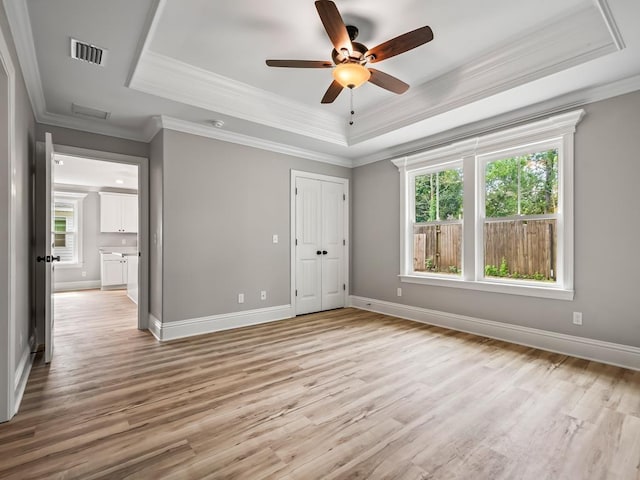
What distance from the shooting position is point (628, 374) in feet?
9.05

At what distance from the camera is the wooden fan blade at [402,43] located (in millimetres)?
2162

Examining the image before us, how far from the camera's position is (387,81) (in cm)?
281

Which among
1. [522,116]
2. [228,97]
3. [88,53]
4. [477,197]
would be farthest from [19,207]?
[522,116]

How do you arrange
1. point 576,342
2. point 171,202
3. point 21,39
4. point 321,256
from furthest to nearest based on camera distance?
1. point 321,256
2. point 171,202
3. point 576,342
4. point 21,39

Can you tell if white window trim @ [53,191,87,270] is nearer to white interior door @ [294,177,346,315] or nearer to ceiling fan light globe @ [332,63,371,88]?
white interior door @ [294,177,346,315]

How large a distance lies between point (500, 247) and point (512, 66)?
1.99m

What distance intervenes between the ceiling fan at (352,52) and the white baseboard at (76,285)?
831cm

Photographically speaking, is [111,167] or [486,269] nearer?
[486,269]

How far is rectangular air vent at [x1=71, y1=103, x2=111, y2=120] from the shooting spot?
3489 millimetres

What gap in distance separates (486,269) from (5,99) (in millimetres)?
4753

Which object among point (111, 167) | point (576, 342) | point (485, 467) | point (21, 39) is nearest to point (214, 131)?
point (21, 39)

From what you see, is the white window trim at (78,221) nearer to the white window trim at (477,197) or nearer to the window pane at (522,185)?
the white window trim at (477,197)

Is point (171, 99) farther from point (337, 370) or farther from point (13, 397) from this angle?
point (337, 370)

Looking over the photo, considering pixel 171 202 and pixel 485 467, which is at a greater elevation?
pixel 171 202
